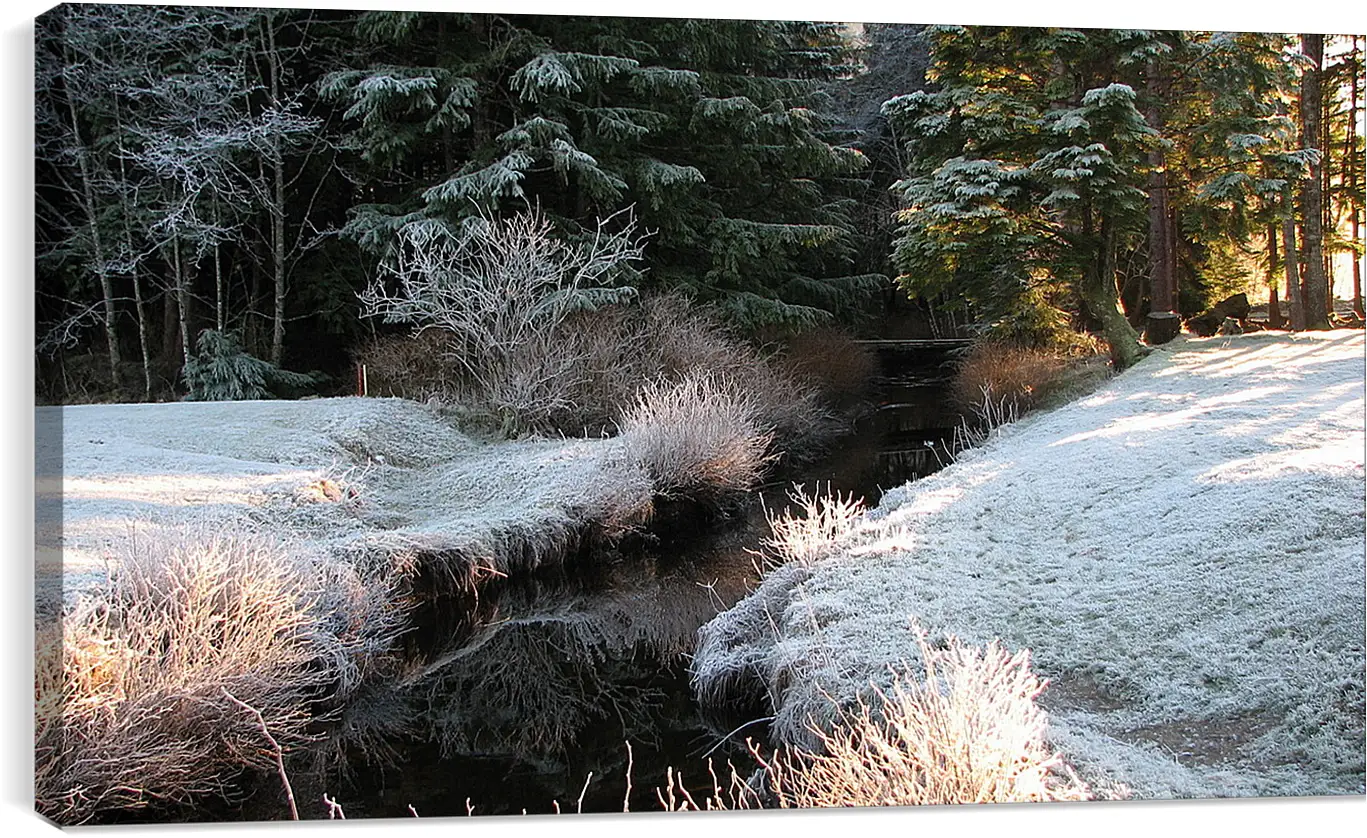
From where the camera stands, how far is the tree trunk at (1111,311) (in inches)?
227

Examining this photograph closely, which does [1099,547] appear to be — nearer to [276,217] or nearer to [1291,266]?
[1291,266]

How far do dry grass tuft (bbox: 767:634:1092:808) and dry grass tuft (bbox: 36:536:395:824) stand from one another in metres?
1.76

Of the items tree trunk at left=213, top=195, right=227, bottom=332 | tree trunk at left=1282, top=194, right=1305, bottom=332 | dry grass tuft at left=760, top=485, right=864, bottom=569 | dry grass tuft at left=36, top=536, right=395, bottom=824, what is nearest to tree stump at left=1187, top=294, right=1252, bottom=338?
tree trunk at left=1282, top=194, right=1305, bottom=332

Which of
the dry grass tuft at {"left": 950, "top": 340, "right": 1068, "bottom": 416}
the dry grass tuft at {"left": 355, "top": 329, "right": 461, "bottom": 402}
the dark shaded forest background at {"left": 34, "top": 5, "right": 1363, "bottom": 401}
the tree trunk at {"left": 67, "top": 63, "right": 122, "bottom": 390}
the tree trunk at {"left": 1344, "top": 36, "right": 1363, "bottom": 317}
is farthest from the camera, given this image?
the dry grass tuft at {"left": 355, "top": 329, "right": 461, "bottom": 402}

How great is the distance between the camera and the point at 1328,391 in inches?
200

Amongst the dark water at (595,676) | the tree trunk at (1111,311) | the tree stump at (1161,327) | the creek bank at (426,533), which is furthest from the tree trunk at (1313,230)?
the creek bank at (426,533)

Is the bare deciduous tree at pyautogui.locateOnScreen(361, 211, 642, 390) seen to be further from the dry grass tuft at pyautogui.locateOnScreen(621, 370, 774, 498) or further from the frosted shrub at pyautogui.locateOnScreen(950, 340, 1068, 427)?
the frosted shrub at pyautogui.locateOnScreen(950, 340, 1068, 427)

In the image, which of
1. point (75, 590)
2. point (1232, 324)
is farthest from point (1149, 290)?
point (75, 590)

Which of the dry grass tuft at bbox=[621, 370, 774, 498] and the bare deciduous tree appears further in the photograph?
the bare deciduous tree

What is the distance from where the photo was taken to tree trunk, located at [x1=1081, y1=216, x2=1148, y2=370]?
5.75 m

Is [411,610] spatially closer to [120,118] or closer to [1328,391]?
[120,118]

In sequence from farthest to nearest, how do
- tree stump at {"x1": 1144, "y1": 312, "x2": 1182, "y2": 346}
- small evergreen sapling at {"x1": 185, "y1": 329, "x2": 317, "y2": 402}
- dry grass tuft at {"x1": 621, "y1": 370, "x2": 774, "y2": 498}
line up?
dry grass tuft at {"x1": 621, "y1": 370, "x2": 774, "y2": 498} → small evergreen sapling at {"x1": 185, "y1": 329, "x2": 317, "y2": 402} → tree stump at {"x1": 1144, "y1": 312, "x2": 1182, "y2": 346}

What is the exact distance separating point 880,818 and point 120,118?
452 cm

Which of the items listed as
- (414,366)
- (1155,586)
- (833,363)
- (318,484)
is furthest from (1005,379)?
(414,366)
